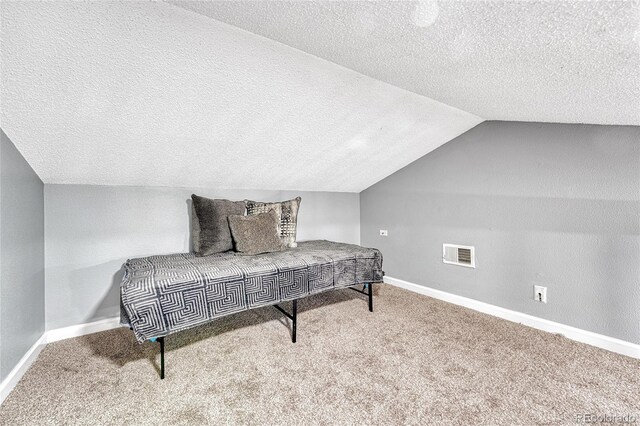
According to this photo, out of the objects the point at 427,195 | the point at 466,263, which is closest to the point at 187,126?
the point at 427,195

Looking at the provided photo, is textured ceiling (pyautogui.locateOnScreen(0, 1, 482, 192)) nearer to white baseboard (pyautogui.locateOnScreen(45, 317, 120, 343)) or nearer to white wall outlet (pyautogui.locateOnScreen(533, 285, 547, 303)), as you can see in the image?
white baseboard (pyautogui.locateOnScreen(45, 317, 120, 343))

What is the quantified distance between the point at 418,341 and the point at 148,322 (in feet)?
5.94

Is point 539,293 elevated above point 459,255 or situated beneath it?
situated beneath

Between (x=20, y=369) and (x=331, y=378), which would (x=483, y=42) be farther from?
(x=20, y=369)

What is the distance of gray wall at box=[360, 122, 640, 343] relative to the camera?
1904mm

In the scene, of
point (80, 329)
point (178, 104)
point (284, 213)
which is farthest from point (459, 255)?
point (80, 329)

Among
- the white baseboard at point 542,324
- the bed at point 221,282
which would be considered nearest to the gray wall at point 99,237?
the bed at point 221,282

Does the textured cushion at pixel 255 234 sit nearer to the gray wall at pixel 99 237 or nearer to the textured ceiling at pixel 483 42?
the gray wall at pixel 99 237

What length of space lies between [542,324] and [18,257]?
3725 millimetres

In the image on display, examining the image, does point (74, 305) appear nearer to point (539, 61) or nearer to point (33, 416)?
point (33, 416)

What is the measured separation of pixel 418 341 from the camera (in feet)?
6.74

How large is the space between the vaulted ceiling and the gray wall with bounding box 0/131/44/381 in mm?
178

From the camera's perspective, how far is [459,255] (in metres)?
2.81

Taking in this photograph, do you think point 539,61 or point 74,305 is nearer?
point 539,61
